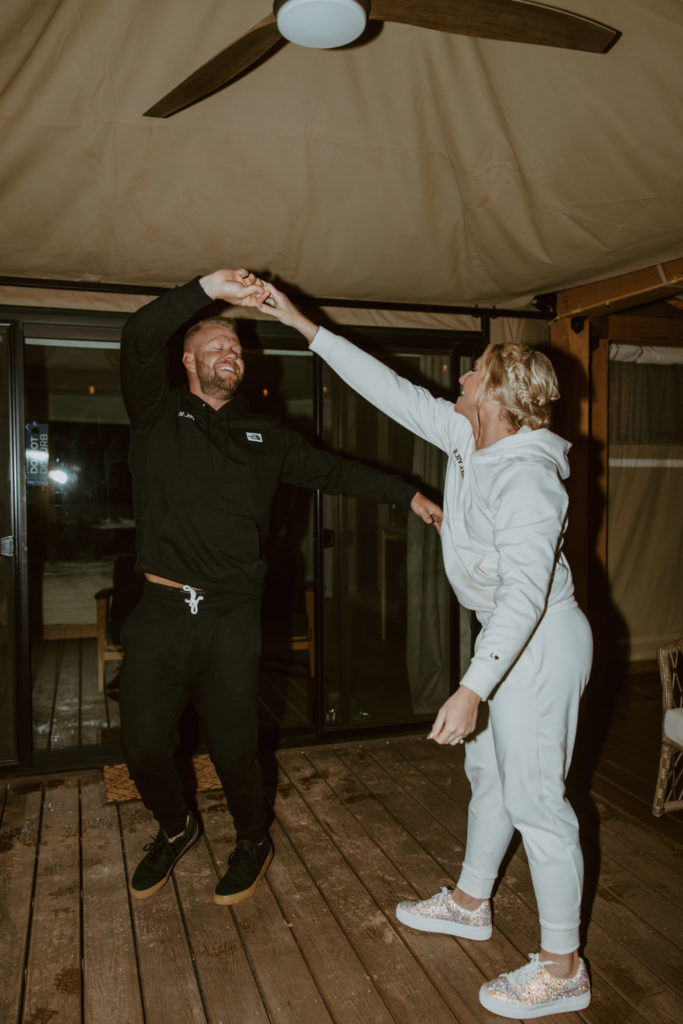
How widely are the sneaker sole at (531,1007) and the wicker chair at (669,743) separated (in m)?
1.31

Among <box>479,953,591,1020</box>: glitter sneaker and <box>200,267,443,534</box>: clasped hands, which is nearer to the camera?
<box>479,953,591,1020</box>: glitter sneaker

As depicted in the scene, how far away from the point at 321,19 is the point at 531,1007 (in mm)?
2414

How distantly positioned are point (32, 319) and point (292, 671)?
9.44 ft

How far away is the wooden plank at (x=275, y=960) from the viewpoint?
6.22ft

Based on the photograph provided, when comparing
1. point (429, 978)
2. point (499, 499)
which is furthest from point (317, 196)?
point (429, 978)

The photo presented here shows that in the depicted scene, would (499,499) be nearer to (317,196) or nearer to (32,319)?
(317,196)

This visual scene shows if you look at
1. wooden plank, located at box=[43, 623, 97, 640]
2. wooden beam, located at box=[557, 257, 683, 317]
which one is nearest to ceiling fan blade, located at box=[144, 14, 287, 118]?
wooden beam, located at box=[557, 257, 683, 317]

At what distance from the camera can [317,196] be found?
276 cm

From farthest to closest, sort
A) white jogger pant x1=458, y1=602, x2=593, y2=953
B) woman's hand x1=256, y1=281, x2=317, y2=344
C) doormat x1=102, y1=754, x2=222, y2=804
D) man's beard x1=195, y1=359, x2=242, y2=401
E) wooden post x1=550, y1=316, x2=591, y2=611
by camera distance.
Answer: wooden post x1=550, y1=316, x2=591, y2=611, doormat x1=102, y1=754, x2=222, y2=804, man's beard x1=195, y1=359, x2=242, y2=401, woman's hand x1=256, y1=281, x2=317, y2=344, white jogger pant x1=458, y1=602, x2=593, y2=953

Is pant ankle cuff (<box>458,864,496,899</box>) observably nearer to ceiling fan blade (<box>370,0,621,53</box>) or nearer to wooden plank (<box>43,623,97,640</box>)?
ceiling fan blade (<box>370,0,621,53</box>)

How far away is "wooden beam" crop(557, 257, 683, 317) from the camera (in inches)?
127

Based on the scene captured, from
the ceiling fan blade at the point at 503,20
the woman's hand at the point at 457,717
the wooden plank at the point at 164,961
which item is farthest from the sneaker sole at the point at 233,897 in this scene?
the ceiling fan blade at the point at 503,20

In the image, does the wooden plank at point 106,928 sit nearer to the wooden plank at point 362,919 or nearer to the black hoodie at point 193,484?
the wooden plank at point 362,919

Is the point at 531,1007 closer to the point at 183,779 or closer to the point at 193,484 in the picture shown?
the point at 193,484
